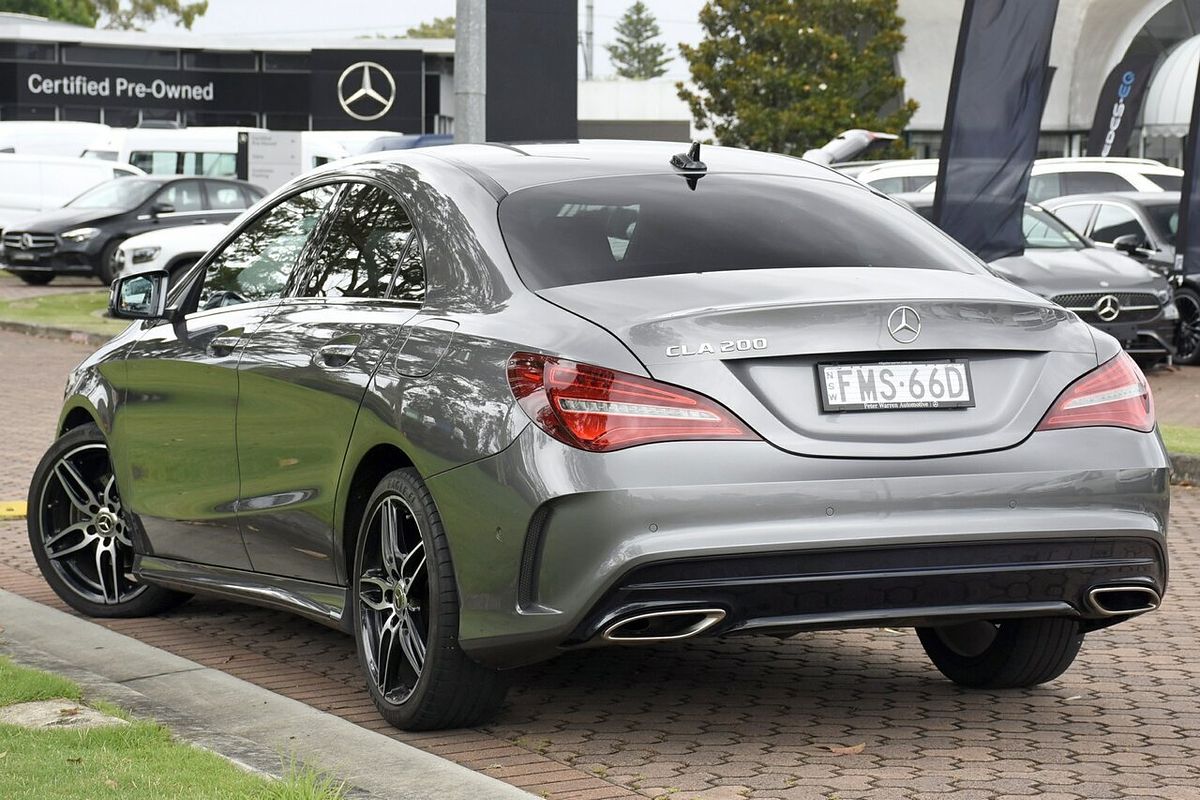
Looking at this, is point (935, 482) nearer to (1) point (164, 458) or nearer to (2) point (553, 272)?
(2) point (553, 272)

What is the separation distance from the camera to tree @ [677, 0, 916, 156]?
5397cm

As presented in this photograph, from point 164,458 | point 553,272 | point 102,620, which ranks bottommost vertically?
point 102,620

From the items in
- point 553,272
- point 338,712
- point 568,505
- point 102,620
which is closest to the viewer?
point 568,505

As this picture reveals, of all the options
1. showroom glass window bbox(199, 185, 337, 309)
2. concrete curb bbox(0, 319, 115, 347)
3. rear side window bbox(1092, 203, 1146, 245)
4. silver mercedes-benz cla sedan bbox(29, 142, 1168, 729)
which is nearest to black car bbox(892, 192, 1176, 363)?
rear side window bbox(1092, 203, 1146, 245)

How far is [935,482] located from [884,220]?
126 centimetres

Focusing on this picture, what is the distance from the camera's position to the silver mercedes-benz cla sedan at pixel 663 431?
4738mm

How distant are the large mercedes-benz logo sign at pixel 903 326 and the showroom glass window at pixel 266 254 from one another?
215cm

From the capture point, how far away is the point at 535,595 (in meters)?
4.85

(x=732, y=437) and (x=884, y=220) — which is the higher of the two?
(x=884, y=220)

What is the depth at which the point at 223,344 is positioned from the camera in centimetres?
644

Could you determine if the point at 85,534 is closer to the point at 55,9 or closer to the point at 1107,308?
the point at 1107,308

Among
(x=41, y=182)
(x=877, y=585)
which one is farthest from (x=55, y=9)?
(x=877, y=585)

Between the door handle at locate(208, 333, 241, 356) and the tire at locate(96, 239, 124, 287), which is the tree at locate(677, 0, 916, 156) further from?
the door handle at locate(208, 333, 241, 356)

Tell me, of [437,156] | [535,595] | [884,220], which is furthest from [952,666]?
[437,156]
